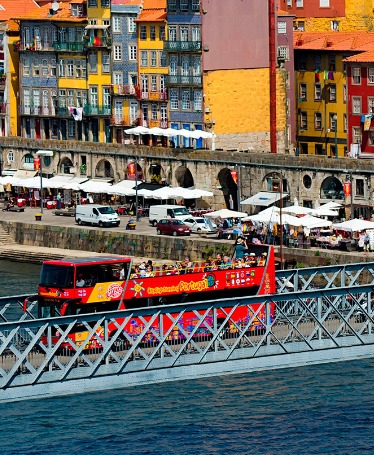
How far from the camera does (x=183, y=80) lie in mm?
135500

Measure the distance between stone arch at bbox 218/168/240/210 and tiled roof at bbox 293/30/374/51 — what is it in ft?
47.6

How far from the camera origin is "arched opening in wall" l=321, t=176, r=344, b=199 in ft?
390

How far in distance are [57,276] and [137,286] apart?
3.00m

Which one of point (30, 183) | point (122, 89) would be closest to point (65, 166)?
point (30, 183)

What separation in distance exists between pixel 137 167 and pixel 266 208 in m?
15.5

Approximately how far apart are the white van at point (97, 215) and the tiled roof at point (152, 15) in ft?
65.7

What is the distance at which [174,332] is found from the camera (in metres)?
66.9

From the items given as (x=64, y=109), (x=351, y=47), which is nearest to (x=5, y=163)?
(x=64, y=109)

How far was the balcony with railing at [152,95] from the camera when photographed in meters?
138

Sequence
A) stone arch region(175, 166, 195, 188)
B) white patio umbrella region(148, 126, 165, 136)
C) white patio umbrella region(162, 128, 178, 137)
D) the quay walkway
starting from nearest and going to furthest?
1. the quay walkway
2. stone arch region(175, 166, 195, 188)
3. white patio umbrella region(162, 128, 178, 137)
4. white patio umbrella region(148, 126, 165, 136)

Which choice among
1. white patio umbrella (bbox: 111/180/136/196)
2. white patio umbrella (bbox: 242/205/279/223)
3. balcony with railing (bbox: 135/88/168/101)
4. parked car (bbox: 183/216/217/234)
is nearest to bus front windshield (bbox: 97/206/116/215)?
white patio umbrella (bbox: 111/180/136/196)

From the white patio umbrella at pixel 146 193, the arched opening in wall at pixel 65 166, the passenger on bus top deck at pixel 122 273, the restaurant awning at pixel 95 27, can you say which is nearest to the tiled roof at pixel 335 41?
the restaurant awning at pixel 95 27

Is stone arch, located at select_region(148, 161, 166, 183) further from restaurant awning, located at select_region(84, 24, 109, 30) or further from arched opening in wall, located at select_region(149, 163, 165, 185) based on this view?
restaurant awning, located at select_region(84, 24, 109, 30)

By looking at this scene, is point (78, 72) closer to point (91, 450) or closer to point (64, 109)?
point (64, 109)
